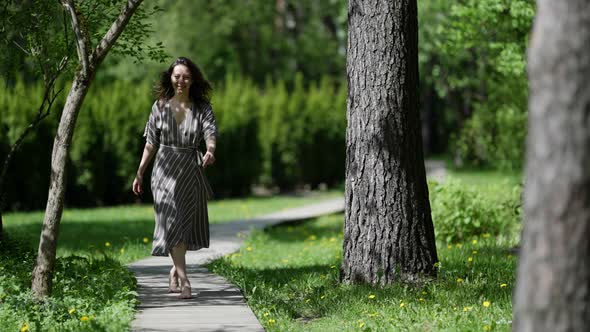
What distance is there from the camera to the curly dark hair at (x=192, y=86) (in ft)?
25.7

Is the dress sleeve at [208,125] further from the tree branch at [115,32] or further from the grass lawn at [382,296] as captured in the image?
the grass lawn at [382,296]

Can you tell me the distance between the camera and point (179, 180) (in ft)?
25.3

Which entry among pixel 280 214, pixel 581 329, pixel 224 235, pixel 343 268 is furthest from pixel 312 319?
pixel 280 214

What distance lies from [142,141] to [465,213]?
34.0ft

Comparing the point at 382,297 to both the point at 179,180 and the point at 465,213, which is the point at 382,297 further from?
the point at 465,213

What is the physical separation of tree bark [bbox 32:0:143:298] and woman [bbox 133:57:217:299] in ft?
2.69

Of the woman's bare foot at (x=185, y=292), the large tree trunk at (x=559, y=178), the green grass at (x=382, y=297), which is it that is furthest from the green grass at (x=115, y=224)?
the large tree trunk at (x=559, y=178)

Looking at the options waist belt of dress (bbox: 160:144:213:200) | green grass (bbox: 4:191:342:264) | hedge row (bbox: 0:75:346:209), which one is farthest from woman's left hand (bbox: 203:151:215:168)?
hedge row (bbox: 0:75:346:209)

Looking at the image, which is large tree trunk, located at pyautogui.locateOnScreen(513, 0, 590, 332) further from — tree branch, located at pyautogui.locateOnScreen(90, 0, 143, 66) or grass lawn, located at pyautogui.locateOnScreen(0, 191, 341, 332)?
tree branch, located at pyautogui.locateOnScreen(90, 0, 143, 66)

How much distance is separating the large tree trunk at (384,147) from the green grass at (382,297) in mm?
285

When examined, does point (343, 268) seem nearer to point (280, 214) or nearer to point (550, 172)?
point (550, 172)

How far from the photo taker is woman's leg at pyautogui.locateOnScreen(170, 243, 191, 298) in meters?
7.62

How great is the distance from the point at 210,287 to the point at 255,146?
15.9 metres

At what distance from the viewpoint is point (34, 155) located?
1917 cm
